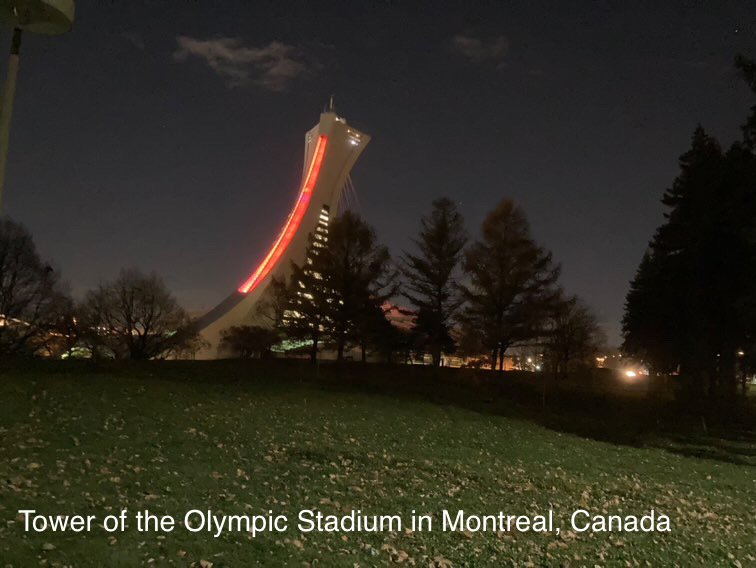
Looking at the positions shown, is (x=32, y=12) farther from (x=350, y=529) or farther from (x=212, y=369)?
(x=212, y=369)

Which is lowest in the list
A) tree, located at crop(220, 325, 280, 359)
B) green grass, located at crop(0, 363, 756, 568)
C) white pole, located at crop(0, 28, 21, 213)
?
green grass, located at crop(0, 363, 756, 568)

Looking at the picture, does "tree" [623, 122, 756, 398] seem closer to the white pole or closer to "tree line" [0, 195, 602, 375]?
"tree line" [0, 195, 602, 375]

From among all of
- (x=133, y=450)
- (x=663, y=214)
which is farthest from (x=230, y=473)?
(x=663, y=214)

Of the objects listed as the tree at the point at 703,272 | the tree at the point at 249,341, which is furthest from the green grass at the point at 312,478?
the tree at the point at 249,341

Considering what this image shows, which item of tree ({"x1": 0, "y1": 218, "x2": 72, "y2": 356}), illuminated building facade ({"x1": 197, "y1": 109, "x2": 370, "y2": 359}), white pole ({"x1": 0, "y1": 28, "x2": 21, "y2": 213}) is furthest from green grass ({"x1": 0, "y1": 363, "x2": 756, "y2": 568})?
illuminated building facade ({"x1": 197, "y1": 109, "x2": 370, "y2": 359})

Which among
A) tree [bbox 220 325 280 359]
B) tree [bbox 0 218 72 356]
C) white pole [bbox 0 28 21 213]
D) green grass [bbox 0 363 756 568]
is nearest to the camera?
white pole [bbox 0 28 21 213]

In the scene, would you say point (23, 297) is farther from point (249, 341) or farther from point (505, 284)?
point (505, 284)
